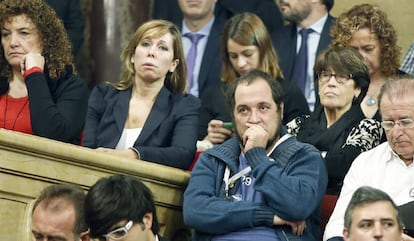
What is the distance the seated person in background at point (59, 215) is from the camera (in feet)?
22.8

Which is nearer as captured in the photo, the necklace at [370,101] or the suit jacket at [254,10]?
the necklace at [370,101]

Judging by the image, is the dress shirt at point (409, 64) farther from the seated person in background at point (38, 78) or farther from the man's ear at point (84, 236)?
the man's ear at point (84, 236)

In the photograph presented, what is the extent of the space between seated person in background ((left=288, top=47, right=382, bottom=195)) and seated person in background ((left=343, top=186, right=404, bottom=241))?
1.07m

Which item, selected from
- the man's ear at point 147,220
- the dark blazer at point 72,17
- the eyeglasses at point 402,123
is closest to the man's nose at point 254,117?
the eyeglasses at point 402,123

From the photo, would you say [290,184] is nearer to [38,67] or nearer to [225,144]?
[225,144]

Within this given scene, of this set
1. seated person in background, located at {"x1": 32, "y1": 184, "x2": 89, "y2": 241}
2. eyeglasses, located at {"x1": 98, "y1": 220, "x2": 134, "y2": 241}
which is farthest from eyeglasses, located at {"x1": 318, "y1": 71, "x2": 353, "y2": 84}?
eyeglasses, located at {"x1": 98, "y1": 220, "x2": 134, "y2": 241}

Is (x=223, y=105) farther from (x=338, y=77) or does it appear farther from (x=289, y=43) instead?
(x=289, y=43)

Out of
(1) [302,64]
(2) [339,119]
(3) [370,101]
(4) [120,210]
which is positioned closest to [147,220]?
(4) [120,210]

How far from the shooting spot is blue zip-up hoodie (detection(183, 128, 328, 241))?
7191 mm

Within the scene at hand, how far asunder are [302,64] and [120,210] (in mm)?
3223

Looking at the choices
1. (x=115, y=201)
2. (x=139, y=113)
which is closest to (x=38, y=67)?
(x=139, y=113)

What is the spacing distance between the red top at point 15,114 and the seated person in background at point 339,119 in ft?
4.75

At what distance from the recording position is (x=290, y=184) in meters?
7.21

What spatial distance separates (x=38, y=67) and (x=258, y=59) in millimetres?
1362
